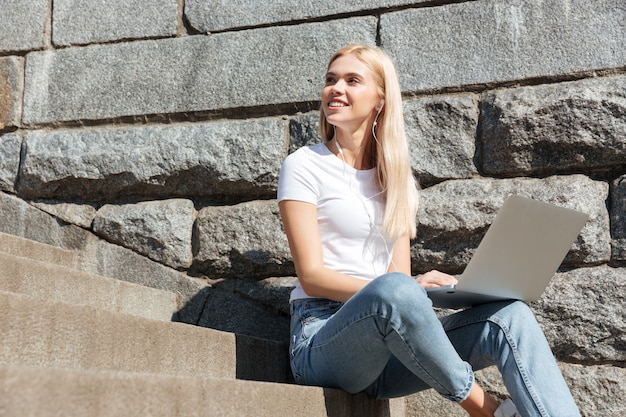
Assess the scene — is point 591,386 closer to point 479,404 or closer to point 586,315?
point 586,315

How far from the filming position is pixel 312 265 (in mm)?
2717

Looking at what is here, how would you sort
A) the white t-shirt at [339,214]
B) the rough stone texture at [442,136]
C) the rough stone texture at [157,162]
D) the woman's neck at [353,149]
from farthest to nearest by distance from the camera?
1. the rough stone texture at [157,162]
2. the rough stone texture at [442,136]
3. the woman's neck at [353,149]
4. the white t-shirt at [339,214]

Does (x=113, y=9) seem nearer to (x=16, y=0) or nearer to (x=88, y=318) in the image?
(x=16, y=0)

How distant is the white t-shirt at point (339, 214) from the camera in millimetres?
2879

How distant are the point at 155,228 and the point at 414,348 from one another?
167cm

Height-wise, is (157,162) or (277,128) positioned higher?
(277,128)

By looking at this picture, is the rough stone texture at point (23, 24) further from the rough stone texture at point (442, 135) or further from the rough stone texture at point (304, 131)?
the rough stone texture at point (442, 135)

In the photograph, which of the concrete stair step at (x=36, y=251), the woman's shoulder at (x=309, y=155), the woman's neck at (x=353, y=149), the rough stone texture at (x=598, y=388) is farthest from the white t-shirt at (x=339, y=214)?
the concrete stair step at (x=36, y=251)

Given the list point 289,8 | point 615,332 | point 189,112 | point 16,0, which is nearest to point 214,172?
point 189,112

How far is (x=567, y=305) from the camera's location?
126 inches

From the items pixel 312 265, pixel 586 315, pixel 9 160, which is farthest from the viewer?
pixel 9 160

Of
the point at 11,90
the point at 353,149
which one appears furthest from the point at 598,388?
the point at 11,90

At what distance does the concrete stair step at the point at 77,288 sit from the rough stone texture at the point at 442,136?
3.76 feet

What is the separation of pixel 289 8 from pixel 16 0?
1.35 metres
